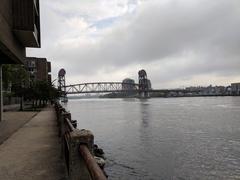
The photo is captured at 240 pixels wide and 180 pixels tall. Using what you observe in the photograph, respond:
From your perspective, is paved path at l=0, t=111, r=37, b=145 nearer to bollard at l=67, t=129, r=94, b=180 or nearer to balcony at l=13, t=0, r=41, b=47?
balcony at l=13, t=0, r=41, b=47

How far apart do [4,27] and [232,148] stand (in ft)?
62.2

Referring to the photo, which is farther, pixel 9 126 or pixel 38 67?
pixel 38 67

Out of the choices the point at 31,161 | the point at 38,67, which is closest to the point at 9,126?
the point at 31,161

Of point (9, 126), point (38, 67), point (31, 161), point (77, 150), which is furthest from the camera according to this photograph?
point (38, 67)

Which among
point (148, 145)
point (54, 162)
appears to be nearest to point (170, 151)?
point (148, 145)

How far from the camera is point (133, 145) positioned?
24.9 m

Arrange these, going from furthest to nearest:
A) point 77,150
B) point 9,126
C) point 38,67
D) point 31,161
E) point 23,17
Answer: point 38,67 < point 9,126 < point 23,17 < point 31,161 < point 77,150

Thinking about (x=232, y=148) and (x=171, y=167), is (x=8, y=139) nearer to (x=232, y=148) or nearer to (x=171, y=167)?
(x=171, y=167)

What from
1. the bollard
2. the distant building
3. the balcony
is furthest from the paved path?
the distant building

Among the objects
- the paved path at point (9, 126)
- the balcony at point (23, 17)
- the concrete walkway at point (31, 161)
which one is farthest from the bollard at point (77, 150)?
the balcony at point (23, 17)

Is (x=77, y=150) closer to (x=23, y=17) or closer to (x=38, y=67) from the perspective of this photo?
(x=23, y=17)

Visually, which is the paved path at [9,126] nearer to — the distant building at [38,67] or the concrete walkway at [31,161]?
the concrete walkway at [31,161]

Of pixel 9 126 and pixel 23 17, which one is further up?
pixel 23 17

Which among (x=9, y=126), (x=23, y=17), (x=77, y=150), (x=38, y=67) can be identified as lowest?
(x=9, y=126)
